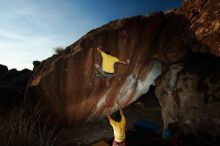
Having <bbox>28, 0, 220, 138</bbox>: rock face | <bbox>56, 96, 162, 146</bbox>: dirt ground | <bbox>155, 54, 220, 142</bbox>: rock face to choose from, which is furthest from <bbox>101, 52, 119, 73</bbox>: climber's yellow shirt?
<bbox>56, 96, 162, 146</bbox>: dirt ground

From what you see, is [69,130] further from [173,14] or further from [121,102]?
[173,14]

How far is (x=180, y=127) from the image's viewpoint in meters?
8.93

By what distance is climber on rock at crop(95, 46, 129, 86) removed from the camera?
28.1 feet

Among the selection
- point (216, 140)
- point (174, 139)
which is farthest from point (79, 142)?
point (216, 140)

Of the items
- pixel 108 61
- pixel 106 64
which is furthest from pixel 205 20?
pixel 106 64

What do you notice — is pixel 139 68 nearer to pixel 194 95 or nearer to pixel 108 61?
pixel 108 61

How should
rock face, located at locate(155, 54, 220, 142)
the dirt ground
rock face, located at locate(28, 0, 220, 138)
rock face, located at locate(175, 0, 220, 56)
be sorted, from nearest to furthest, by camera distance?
rock face, located at locate(155, 54, 220, 142) → rock face, located at locate(175, 0, 220, 56) → rock face, located at locate(28, 0, 220, 138) → the dirt ground

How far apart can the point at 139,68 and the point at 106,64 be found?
182cm

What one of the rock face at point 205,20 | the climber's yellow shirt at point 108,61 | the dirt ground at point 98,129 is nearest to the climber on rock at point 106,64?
the climber's yellow shirt at point 108,61

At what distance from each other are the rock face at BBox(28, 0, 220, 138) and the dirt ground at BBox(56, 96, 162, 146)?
0.58 m

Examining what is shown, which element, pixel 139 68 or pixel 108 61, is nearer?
pixel 108 61

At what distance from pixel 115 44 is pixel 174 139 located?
3746mm

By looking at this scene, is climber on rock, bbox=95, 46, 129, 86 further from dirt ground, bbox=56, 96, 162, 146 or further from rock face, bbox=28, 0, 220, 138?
dirt ground, bbox=56, 96, 162, 146

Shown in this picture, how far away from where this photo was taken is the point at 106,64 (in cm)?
855
